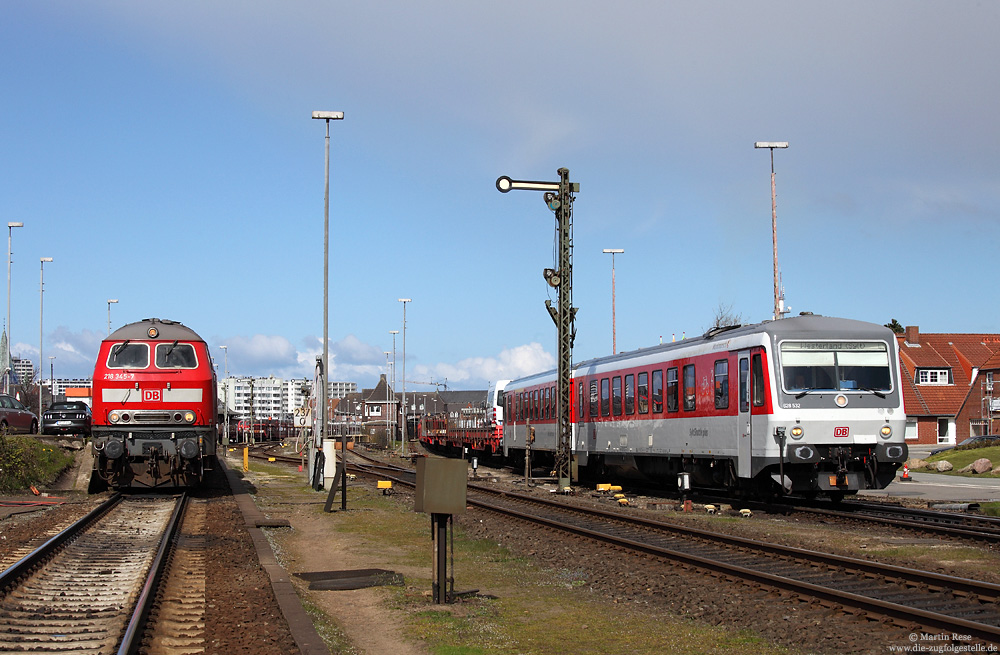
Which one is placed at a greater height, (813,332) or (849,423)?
(813,332)

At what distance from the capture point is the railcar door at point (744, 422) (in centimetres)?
1812

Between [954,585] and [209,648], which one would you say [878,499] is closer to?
[954,585]

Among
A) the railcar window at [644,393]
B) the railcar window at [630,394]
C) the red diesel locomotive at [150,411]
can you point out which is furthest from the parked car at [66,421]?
the railcar window at [644,393]

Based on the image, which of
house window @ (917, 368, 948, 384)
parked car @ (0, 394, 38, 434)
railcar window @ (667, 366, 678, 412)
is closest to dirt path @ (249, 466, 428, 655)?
railcar window @ (667, 366, 678, 412)

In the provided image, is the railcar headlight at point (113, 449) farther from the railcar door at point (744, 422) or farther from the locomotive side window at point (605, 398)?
the railcar door at point (744, 422)

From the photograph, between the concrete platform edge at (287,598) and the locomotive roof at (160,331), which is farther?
the locomotive roof at (160,331)

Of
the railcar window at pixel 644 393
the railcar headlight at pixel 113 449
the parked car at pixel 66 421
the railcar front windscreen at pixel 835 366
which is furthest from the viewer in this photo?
the parked car at pixel 66 421

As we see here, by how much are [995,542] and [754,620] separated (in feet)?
21.0

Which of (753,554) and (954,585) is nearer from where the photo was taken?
(954,585)

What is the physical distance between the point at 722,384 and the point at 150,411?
1182 cm

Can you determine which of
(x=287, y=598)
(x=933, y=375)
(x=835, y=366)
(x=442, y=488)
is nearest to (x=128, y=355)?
(x=287, y=598)

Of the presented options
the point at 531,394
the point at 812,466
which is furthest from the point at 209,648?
the point at 531,394

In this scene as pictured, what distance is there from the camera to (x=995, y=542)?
42.7 ft

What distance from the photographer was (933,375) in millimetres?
64812
